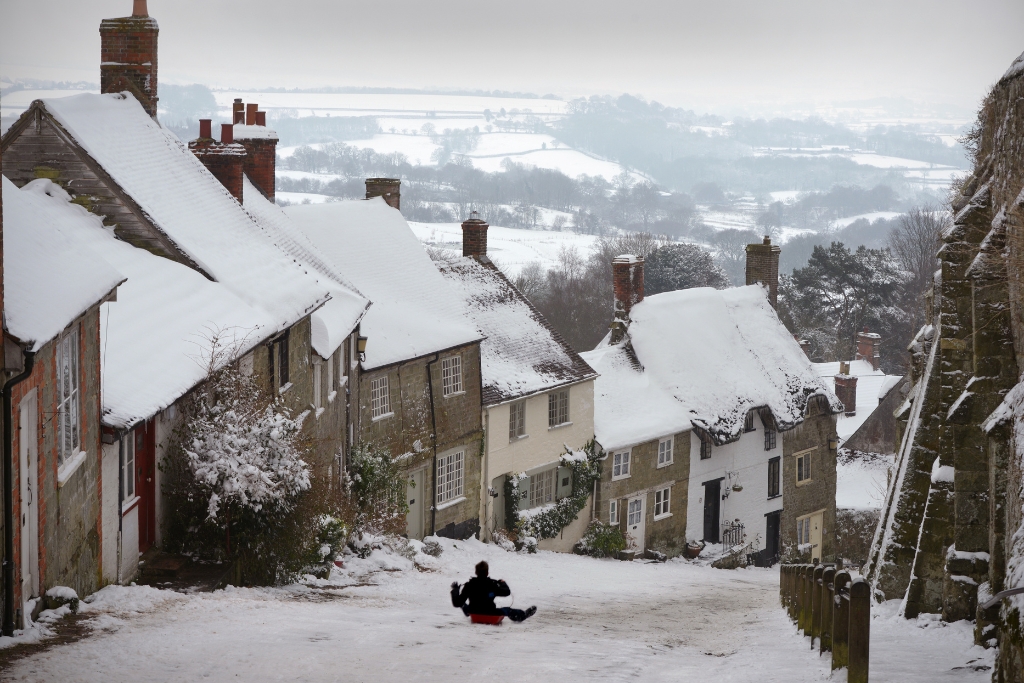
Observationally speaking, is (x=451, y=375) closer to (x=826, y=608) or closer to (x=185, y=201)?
(x=185, y=201)

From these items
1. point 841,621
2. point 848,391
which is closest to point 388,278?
point 841,621

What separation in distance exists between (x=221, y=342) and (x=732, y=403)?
74.2ft

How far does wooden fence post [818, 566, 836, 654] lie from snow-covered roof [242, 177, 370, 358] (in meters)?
11.7

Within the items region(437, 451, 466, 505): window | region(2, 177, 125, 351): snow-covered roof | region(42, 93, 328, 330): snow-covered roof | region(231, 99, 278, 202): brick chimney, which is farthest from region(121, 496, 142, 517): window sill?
region(437, 451, 466, 505): window

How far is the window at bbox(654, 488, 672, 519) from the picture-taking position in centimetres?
3331

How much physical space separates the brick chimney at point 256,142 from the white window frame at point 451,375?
234 inches

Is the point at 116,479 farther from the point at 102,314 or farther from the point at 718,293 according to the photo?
the point at 718,293

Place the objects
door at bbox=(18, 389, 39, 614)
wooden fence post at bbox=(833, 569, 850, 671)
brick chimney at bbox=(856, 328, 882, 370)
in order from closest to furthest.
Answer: wooden fence post at bbox=(833, 569, 850, 671), door at bbox=(18, 389, 39, 614), brick chimney at bbox=(856, 328, 882, 370)

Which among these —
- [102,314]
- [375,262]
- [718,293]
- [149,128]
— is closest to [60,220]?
[102,314]

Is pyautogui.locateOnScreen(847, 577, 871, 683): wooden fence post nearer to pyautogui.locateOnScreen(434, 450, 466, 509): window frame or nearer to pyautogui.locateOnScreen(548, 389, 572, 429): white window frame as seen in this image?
pyautogui.locateOnScreen(434, 450, 466, 509): window frame

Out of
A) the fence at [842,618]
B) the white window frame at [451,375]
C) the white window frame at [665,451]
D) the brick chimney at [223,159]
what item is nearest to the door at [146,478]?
A: the fence at [842,618]

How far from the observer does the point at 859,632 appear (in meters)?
8.26

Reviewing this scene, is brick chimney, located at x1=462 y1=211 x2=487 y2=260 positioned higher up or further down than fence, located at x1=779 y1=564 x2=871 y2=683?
higher up

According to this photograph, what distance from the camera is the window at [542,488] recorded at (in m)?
30.4
